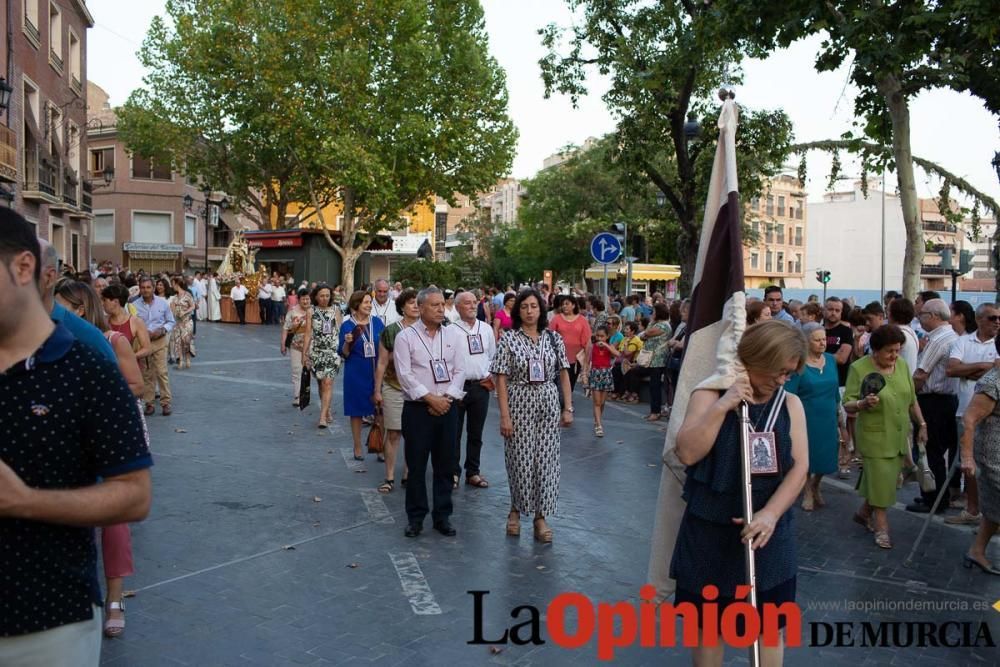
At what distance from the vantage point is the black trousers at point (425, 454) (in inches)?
252

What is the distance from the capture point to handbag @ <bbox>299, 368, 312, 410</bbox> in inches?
467

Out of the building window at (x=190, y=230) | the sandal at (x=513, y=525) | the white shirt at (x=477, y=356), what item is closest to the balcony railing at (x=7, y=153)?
the white shirt at (x=477, y=356)

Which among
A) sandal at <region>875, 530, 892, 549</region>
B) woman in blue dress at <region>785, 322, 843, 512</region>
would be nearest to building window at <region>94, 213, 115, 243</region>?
woman in blue dress at <region>785, 322, 843, 512</region>

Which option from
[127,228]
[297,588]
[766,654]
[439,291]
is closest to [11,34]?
[439,291]

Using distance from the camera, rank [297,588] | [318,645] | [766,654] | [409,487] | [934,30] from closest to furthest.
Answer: [766,654] < [318,645] < [297,588] < [409,487] < [934,30]

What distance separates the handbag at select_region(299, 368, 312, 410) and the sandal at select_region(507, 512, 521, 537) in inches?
232

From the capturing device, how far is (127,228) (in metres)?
50.1

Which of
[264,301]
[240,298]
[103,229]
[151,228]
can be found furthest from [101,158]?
[264,301]

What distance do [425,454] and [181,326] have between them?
12.2m

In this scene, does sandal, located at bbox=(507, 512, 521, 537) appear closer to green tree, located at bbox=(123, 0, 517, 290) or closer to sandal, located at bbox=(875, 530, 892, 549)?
sandal, located at bbox=(875, 530, 892, 549)

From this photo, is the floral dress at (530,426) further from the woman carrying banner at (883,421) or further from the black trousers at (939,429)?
the black trousers at (939,429)

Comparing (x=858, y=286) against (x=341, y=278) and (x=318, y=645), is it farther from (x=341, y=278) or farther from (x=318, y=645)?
(x=318, y=645)

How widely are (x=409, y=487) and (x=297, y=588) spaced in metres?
1.33

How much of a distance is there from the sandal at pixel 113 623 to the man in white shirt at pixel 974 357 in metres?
6.16
